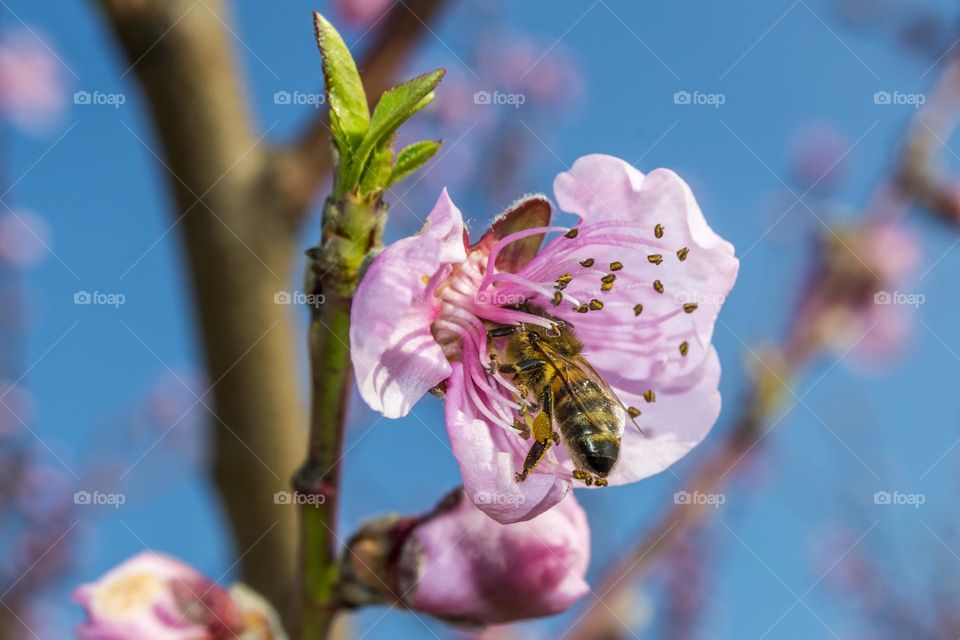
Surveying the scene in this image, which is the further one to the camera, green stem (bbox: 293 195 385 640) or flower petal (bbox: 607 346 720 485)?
flower petal (bbox: 607 346 720 485)

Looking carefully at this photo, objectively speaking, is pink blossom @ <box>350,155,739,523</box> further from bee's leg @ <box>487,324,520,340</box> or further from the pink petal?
the pink petal

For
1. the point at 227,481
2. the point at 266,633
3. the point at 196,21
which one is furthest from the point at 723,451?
the point at 196,21

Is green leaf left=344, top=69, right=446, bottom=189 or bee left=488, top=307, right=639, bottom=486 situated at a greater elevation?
green leaf left=344, top=69, right=446, bottom=189

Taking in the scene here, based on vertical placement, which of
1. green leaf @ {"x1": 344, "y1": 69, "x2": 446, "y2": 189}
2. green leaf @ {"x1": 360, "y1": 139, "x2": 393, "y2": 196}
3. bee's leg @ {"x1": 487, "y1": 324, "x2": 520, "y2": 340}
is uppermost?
green leaf @ {"x1": 344, "y1": 69, "x2": 446, "y2": 189}

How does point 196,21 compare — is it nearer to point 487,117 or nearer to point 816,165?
point 487,117

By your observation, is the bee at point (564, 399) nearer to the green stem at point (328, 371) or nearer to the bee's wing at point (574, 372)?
the bee's wing at point (574, 372)

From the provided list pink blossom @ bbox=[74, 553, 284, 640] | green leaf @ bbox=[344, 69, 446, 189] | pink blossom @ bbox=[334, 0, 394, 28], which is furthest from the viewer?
pink blossom @ bbox=[334, 0, 394, 28]

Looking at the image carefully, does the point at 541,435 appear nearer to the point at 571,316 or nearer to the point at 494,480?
the point at 494,480

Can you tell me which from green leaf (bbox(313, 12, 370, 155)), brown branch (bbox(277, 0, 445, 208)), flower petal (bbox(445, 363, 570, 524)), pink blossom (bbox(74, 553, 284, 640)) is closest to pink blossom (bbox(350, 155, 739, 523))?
flower petal (bbox(445, 363, 570, 524))
